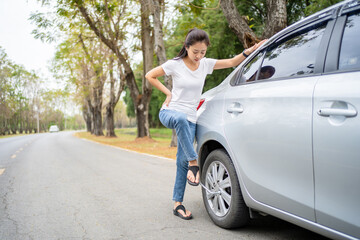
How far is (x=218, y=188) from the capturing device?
3.20 m

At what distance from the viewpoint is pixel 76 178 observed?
258 inches

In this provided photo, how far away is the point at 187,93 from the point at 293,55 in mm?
1231

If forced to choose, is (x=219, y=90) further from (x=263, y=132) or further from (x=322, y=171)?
(x=322, y=171)

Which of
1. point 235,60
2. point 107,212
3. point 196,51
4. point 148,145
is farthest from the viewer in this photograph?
point 148,145

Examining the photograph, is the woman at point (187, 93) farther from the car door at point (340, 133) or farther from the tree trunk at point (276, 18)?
the tree trunk at point (276, 18)

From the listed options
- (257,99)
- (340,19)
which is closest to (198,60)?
(257,99)

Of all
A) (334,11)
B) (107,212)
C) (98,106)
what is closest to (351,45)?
Answer: (334,11)

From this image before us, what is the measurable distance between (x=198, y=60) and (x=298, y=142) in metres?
1.53

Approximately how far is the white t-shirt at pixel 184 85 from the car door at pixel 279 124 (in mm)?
551

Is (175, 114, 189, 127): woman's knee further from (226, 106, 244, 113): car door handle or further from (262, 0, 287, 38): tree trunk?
(262, 0, 287, 38): tree trunk

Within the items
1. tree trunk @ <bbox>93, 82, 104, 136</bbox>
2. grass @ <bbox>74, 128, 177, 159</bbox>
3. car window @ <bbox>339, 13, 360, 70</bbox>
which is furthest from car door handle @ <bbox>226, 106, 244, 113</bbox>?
tree trunk @ <bbox>93, 82, 104, 136</bbox>

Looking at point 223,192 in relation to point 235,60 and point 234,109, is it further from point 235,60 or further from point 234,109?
point 235,60

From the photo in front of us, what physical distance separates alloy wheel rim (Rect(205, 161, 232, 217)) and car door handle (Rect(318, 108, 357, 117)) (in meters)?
1.26

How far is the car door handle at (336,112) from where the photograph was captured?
5.97 ft
